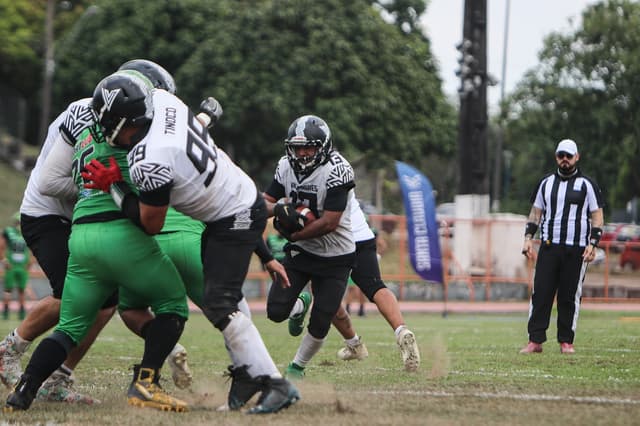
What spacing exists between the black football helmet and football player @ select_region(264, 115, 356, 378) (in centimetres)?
154

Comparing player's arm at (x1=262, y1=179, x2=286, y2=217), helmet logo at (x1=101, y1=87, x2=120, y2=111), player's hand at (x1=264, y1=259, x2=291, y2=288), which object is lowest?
player's hand at (x1=264, y1=259, x2=291, y2=288)

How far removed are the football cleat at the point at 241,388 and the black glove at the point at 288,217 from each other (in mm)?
1394

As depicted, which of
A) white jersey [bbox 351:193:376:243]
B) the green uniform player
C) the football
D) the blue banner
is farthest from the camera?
the blue banner

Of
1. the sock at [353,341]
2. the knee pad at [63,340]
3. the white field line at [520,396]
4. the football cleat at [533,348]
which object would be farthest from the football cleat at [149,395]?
the football cleat at [533,348]

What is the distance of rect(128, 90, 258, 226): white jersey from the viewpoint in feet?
18.3

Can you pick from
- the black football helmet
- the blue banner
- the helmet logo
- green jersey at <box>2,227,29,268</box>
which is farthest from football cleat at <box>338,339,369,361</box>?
the blue banner

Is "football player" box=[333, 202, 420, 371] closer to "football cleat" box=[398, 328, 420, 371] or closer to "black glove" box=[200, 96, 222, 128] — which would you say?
"football cleat" box=[398, 328, 420, 371]

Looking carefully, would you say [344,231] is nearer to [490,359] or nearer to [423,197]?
[490,359]

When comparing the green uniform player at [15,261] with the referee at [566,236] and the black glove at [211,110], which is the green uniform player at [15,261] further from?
the black glove at [211,110]

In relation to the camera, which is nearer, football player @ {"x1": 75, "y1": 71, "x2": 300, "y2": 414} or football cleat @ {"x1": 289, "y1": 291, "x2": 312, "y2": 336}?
football player @ {"x1": 75, "y1": 71, "x2": 300, "y2": 414}

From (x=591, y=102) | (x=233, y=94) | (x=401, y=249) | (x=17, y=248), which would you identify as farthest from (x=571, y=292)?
(x=233, y=94)

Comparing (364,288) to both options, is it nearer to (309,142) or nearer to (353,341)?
(353,341)

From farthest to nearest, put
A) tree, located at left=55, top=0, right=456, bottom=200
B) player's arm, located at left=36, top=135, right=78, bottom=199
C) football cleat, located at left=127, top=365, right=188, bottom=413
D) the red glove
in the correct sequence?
tree, located at left=55, top=0, right=456, bottom=200 → player's arm, located at left=36, top=135, right=78, bottom=199 → football cleat, located at left=127, top=365, right=188, bottom=413 → the red glove

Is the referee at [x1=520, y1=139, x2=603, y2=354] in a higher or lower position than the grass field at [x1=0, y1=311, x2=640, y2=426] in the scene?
higher
